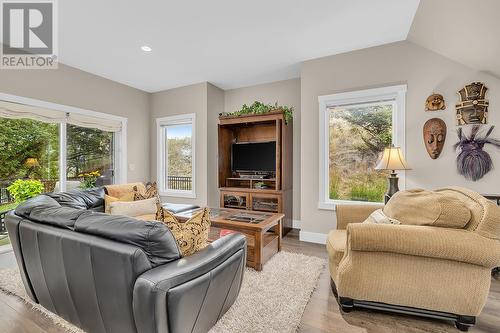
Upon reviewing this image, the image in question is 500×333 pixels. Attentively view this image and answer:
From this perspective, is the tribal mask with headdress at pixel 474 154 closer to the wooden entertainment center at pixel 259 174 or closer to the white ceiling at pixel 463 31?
the white ceiling at pixel 463 31

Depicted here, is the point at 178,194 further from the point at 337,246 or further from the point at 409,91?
the point at 409,91

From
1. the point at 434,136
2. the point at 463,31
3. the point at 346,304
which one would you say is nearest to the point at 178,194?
the point at 346,304

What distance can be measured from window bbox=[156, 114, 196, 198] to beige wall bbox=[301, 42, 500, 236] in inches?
90.9

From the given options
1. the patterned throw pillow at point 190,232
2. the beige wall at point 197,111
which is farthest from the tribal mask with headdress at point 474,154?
the beige wall at point 197,111

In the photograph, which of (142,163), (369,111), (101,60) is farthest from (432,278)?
(142,163)

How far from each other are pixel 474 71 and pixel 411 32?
856 millimetres

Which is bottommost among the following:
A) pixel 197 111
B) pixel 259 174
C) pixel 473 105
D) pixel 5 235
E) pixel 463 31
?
pixel 5 235

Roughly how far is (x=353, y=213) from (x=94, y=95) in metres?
4.54

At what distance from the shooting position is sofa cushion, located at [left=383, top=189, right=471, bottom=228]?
172cm

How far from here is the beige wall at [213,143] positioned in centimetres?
466

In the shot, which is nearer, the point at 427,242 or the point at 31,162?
the point at 427,242

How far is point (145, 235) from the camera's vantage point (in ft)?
4.03

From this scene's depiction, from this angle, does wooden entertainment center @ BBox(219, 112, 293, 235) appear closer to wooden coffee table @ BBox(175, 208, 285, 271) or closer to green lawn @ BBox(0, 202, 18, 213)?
wooden coffee table @ BBox(175, 208, 285, 271)

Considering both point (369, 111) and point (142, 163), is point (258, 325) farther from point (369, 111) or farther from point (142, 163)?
point (142, 163)
